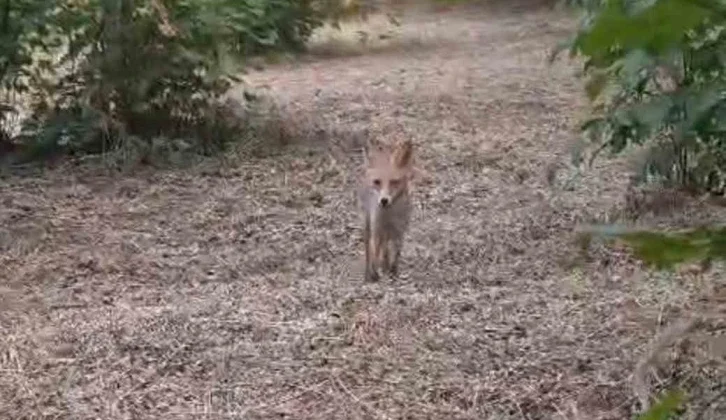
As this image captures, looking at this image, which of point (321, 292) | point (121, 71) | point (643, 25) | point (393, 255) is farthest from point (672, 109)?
point (643, 25)

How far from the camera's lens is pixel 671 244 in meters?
0.68

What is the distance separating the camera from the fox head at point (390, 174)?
6.03m

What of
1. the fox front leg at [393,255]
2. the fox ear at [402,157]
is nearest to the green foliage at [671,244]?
the fox front leg at [393,255]

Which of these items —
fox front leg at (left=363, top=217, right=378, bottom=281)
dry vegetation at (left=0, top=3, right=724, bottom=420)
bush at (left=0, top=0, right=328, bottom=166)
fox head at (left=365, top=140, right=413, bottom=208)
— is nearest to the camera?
dry vegetation at (left=0, top=3, right=724, bottom=420)

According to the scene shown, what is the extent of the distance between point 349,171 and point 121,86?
4.69 ft

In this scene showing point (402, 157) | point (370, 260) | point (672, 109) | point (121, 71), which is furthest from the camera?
point (121, 71)

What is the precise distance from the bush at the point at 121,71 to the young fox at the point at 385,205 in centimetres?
266

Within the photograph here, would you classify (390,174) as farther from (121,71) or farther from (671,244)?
(671,244)

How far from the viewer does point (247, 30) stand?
9.16m

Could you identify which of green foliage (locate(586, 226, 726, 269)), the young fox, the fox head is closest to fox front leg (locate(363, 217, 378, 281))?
the young fox

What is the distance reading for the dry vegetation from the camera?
442cm

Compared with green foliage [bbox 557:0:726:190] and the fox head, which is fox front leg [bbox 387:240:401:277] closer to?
the fox head

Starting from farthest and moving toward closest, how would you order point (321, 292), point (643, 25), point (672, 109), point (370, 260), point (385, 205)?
point (385, 205) < point (370, 260) < point (321, 292) < point (672, 109) < point (643, 25)

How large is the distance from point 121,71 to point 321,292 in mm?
3590
